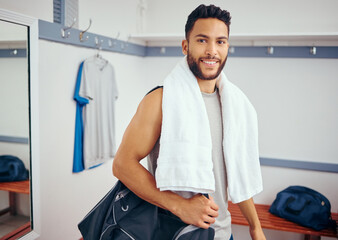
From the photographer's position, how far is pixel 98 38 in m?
2.57

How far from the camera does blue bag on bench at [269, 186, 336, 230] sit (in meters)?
2.58

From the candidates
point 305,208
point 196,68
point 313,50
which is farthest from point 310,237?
point 196,68

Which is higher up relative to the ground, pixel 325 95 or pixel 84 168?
pixel 325 95

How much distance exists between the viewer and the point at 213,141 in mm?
1148

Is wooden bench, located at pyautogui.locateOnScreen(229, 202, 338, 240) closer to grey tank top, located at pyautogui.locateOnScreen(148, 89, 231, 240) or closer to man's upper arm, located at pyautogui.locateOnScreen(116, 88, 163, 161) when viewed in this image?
grey tank top, located at pyautogui.locateOnScreen(148, 89, 231, 240)

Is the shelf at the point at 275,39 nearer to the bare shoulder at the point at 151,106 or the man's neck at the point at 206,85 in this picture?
the man's neck at the point at 206,85

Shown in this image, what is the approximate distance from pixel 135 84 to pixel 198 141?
8.03ft

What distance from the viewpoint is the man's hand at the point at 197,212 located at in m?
0.95

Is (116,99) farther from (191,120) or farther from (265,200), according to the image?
(191,120)

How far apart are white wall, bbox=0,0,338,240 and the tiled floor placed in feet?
0.91

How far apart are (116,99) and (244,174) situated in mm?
2012

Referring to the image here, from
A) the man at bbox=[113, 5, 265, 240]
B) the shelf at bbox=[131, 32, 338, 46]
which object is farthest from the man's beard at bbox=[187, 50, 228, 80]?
the shelf at bbox=[131, 32, 338, 46]

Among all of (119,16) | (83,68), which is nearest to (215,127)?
(83,68)

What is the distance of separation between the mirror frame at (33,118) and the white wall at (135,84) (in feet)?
0.45
